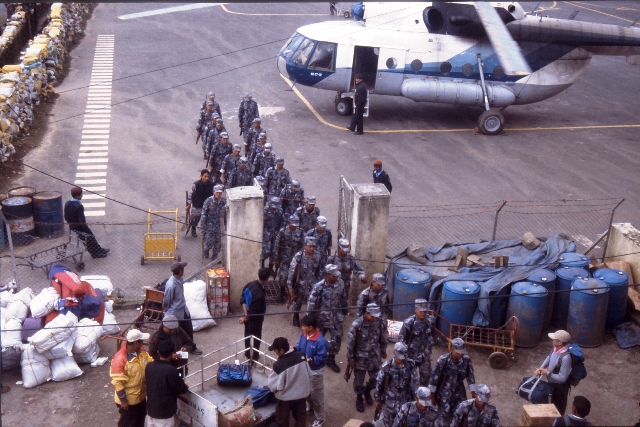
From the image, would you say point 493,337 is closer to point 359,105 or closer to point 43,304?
point 43,304

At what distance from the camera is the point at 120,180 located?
1769 cm

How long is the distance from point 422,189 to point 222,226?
21.0 feet

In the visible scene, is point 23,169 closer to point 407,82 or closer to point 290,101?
point 290,101

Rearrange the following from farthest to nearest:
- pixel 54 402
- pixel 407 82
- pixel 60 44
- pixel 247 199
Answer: pixel 60 44 < pixel 407 82 < pixel 247 199 < pixel 54 402

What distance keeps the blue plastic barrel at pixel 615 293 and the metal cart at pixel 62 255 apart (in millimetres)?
9051

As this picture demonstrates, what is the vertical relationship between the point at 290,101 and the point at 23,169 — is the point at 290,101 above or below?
above

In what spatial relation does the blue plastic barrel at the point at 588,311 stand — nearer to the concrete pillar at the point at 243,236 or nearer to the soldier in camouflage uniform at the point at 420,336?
the soldier in camouflage uniform at the point at 420,336

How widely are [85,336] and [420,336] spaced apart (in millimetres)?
4789

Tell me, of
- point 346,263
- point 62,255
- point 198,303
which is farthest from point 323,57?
point 198,303

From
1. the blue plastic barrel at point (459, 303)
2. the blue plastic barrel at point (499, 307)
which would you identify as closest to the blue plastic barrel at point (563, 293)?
the blue plastic barrel at point (499, 307)

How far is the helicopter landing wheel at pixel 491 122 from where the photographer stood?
70.3 ft

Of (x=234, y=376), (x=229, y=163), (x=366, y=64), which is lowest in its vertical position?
(x=234, y=376)

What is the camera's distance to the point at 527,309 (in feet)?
36.5

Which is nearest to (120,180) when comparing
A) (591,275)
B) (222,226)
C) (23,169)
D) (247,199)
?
(23,169)
